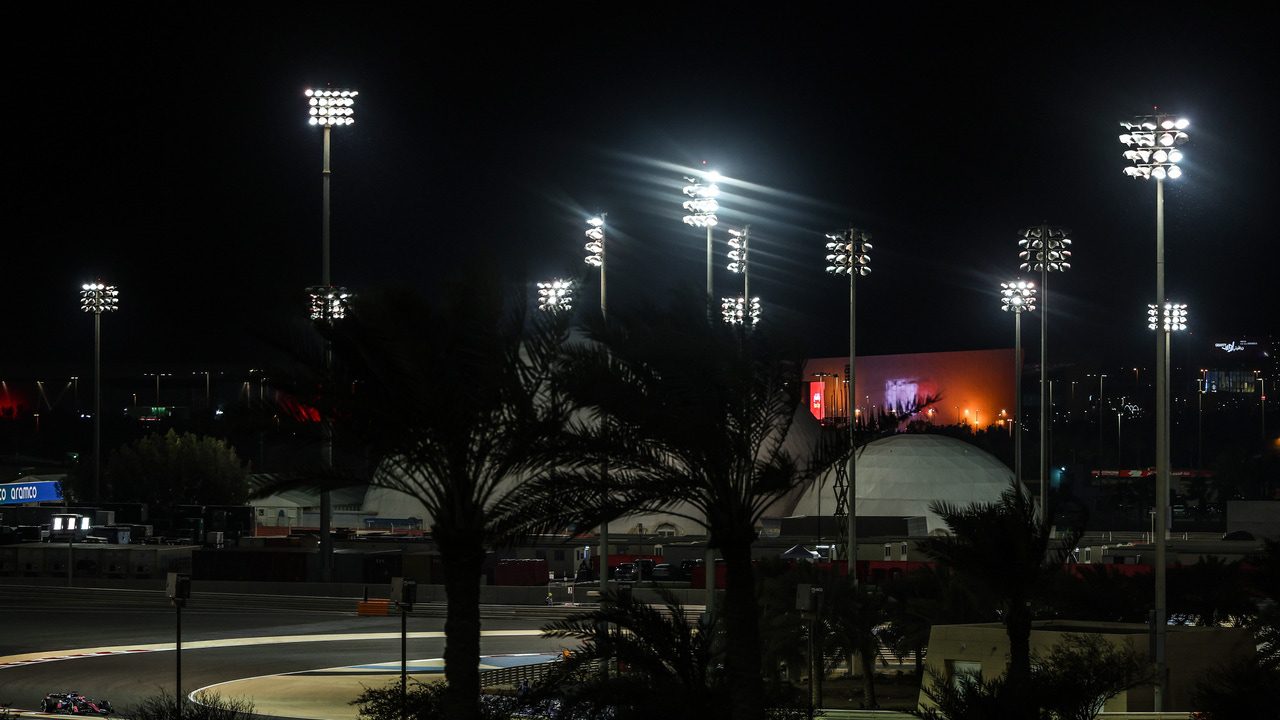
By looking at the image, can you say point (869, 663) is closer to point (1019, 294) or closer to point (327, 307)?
point (327, 307)

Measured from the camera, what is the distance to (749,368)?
16.2m

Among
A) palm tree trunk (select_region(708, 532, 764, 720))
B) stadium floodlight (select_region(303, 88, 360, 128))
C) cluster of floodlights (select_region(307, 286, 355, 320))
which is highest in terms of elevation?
stadium floodlight (select_region(303, 88, 360, 128))

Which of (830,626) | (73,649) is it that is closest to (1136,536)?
(830,626)

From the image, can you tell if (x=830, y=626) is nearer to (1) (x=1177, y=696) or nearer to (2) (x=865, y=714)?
(2) (x=865, y=714)

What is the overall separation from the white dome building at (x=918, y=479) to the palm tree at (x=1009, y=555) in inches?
2574

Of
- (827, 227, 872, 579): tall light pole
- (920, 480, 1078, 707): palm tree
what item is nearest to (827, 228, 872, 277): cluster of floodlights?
(827, 227, 872, 579): tall light pole

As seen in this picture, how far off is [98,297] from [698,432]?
72510 mm

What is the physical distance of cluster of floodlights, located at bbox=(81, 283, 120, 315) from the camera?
81.1 meters

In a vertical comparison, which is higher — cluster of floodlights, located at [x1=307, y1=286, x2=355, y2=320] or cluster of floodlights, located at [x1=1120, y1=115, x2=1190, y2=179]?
cluster of floodlights, located at [x1=1120, y1=115, x2=1190, y2=179]

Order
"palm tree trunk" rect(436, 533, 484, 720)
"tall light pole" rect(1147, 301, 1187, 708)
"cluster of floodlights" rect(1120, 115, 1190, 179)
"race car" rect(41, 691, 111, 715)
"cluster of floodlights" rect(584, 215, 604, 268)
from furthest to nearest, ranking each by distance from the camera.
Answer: "cluster of floodlights" rect(584, 215, 604, 268), "cluster of floodlights" rect(1120, 115, 1190, 179), "race car" rect(41, 691, 111, 715), "tall light pole" rect(1147, 301, 1187, 708), "palm tree trunk" rect(436, 533, 484, 720)

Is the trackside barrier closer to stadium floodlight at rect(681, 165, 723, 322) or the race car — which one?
stadium floodlight at rect(681, 165, 723, 322)

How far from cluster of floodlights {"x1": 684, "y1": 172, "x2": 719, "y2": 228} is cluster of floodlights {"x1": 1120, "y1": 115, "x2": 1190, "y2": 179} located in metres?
11.6

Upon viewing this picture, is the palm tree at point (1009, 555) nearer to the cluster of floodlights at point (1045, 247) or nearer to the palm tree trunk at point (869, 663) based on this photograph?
the palm tree trunk at point (869, 663)

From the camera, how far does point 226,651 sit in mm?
39000
